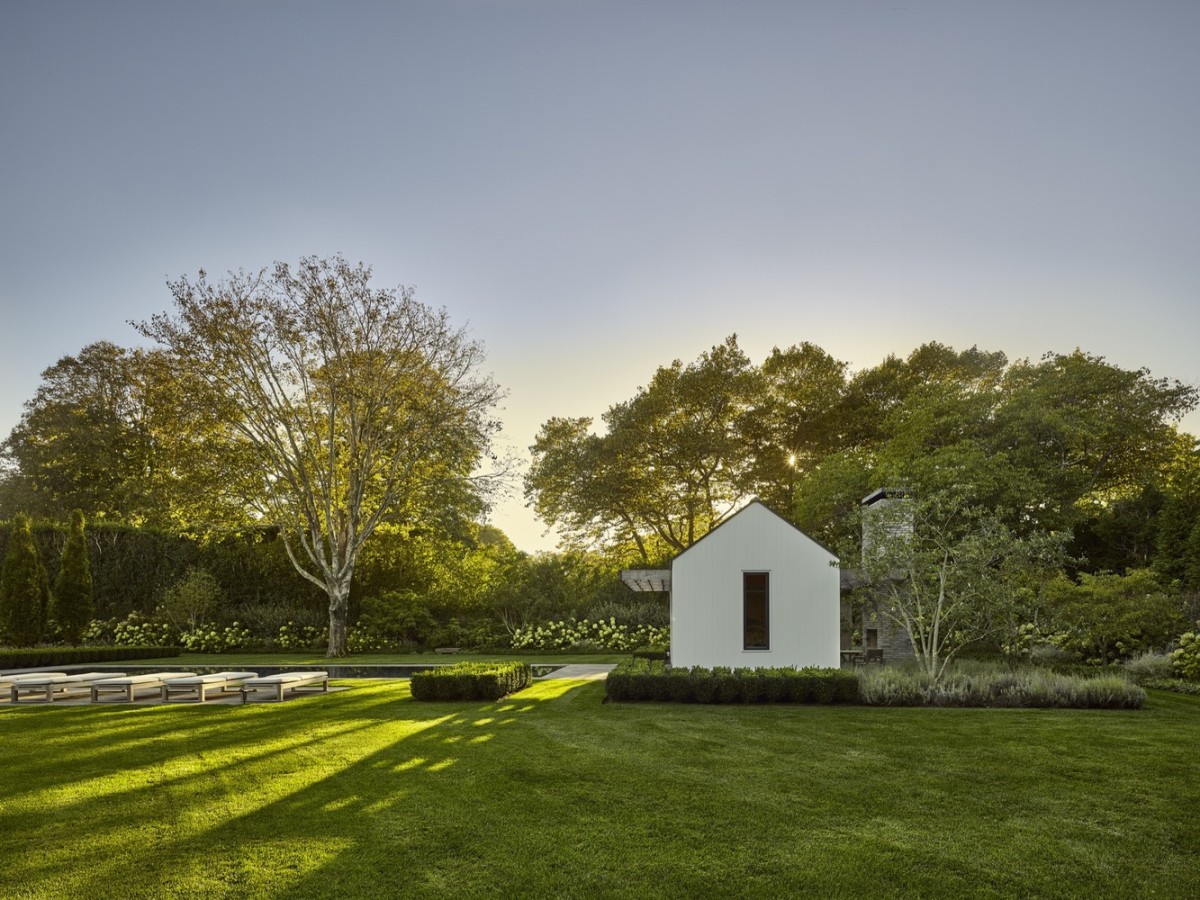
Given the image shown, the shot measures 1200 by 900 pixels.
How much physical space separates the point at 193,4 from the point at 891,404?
25.8 m

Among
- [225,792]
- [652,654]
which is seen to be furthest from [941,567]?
[225,792]

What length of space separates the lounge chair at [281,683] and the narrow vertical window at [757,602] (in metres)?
8.63

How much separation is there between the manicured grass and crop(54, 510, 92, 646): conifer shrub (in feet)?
12.3

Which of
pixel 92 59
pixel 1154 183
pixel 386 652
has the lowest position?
pixel 386 652

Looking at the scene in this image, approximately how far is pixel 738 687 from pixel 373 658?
12775mm

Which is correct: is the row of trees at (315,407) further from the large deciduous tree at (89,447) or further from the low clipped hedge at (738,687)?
the low clipped hedge at (738,687)

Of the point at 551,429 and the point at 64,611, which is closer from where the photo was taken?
the point at 64,611

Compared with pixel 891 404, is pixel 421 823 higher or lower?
lower

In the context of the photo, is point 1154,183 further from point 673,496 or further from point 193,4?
point 673,496

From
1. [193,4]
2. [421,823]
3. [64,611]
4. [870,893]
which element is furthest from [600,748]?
[64,611]

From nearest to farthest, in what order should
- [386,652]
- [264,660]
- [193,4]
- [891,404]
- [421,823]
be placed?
[421,823]
[193,4]
[264,660]
[386,652]
[891,404]

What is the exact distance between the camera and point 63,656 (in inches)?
802

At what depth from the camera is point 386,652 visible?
23750 millimetres

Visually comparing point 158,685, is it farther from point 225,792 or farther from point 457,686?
point 225,792
